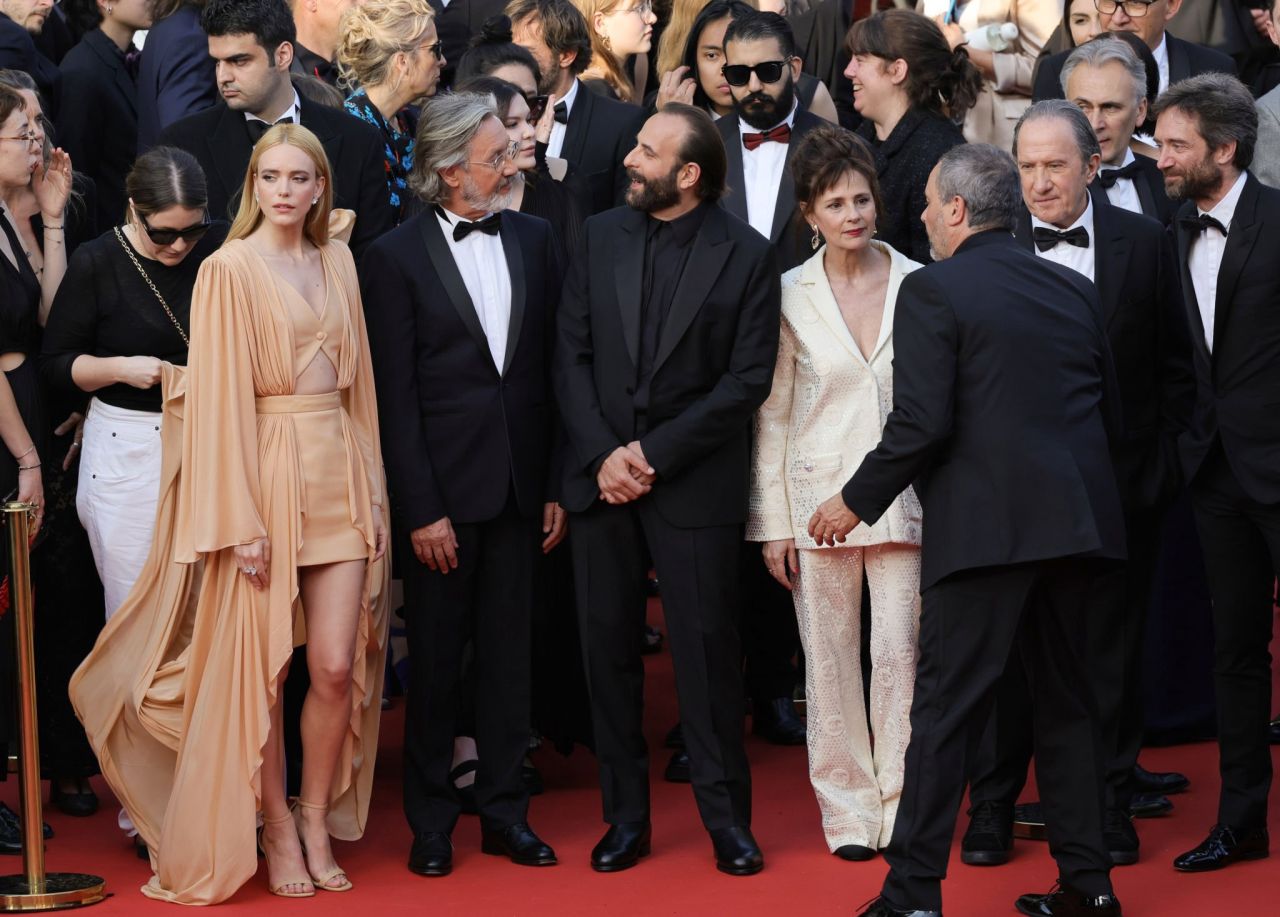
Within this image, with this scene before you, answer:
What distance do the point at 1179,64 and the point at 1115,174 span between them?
1.39 meters

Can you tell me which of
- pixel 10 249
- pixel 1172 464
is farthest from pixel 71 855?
pixel 1172 464

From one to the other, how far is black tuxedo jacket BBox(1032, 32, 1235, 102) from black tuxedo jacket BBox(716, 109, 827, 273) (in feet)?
3.24

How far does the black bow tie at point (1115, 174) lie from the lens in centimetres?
634

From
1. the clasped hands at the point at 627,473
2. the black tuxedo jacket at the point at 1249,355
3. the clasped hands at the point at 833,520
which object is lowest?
the clasped hands at the point at 833,520

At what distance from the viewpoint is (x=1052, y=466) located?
492 centimetres

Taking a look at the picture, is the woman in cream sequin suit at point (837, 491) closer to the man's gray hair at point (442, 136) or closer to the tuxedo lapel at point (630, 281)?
the tuxedo lapel at point (630, 281)

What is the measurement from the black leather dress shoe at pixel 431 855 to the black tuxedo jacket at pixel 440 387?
919 mm

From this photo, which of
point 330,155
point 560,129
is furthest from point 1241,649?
point 330,155

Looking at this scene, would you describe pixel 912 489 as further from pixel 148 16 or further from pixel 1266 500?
pixel 148 16

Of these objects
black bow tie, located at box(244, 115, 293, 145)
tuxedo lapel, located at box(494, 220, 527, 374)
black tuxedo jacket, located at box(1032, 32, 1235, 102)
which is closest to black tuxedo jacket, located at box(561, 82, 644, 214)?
black bow tie, located at box(244, 115, 293, 145)

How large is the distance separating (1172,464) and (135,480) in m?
3.12

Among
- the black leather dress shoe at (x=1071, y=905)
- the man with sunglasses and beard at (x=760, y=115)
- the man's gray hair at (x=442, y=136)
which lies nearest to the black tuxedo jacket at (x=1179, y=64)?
the man with sunglasses and beard at (x=760, y=115)

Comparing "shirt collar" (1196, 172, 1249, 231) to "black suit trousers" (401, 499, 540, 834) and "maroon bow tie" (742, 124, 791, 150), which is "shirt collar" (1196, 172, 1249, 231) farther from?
"black suit trousers" (401, 499, 540, 834)

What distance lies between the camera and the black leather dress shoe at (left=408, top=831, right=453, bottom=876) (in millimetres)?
5547
